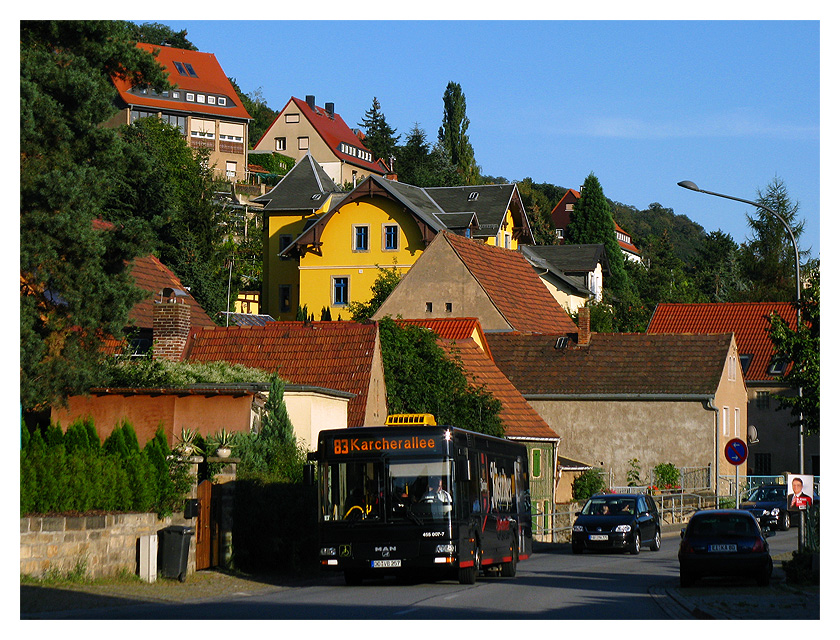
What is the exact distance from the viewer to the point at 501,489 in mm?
24906

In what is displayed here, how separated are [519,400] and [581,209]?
3367 inches

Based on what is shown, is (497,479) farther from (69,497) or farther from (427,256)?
(427,256)

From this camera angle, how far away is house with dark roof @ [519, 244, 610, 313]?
85625 millimetres

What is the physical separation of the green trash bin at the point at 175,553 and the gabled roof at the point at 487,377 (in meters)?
20.8

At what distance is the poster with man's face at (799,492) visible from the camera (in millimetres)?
20688

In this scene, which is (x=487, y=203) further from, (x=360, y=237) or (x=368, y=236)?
(x=360, y=237)

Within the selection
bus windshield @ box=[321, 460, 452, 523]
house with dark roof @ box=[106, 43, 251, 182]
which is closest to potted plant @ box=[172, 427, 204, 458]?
bus windshield @ box=[321, 460, 452, 523]

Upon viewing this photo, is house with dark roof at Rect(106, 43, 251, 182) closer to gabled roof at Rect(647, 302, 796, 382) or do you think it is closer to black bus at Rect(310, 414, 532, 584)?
gabled roof at Rect(647, 302, 796, 382)

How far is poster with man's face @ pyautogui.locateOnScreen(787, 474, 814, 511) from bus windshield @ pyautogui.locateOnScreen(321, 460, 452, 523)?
5.82 metres

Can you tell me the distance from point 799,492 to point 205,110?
10435 cm

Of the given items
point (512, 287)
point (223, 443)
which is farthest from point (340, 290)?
point (223, 443)

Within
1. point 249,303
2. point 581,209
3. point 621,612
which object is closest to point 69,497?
point 621,612

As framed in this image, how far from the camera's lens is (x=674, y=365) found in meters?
51.9

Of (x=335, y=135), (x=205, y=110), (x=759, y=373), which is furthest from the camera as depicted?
(x=335, y=135)
